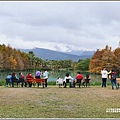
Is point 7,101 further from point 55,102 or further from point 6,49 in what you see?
point 6,49

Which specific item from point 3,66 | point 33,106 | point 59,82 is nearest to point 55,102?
point 33,106

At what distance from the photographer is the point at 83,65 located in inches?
4624

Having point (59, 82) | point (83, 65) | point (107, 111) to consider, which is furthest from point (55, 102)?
point (83, 65)

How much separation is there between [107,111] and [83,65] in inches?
4213

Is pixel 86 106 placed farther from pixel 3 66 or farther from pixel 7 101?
pixel 3 66

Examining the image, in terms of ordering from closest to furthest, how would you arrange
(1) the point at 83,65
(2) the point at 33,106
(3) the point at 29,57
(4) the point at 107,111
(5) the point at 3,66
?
(4) the point at 107,111
(2) the point at 33,106
(5) the point at 3,66
(1) the point at 83,65
(3) the point at 29,57

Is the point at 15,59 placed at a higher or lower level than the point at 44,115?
higher

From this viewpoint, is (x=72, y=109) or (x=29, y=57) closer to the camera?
(x=72, y=109)

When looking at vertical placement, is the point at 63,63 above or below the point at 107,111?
above

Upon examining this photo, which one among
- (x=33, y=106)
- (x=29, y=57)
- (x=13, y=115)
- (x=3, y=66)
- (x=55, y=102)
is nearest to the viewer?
(x=13, y=115)

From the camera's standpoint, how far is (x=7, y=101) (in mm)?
13438

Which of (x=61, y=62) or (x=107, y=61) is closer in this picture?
(x=107, y=61)

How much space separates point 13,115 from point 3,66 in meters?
83.7

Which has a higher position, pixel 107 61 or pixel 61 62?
pixel 61 62
